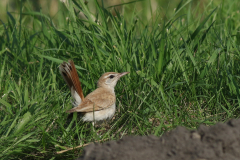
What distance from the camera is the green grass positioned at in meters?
3.67

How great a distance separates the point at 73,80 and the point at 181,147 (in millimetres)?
1939

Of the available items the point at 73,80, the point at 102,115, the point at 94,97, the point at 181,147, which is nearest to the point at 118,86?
the point at 94,97

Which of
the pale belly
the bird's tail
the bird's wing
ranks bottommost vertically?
the pale belly

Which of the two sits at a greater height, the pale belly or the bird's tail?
the bird's tail

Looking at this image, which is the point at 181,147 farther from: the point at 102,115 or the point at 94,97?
the point at 94,97

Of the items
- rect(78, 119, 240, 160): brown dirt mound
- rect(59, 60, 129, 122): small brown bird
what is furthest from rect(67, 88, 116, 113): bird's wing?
rect(78, 119, 240, 160): brown dirt mound

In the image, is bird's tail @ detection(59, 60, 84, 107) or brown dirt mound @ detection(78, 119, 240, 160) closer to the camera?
brown dirt mound @ detection(78, 119, 240, 160)

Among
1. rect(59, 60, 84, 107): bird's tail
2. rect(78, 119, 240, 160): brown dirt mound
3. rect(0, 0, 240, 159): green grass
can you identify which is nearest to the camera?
rect(78, 119, 240, 160): brown dirt mound

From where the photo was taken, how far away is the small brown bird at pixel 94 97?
4.17 m

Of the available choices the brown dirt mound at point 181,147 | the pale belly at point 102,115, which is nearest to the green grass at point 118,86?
the pale belly at point 102,115

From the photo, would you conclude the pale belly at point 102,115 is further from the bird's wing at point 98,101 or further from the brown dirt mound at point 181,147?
the brown dirt mound at point 181,147

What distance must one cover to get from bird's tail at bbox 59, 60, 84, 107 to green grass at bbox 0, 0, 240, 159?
13cm

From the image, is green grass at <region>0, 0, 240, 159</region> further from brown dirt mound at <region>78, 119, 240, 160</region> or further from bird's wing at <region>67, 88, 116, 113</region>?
brown dirt mound at <region>78, 119, 240, 160</region>

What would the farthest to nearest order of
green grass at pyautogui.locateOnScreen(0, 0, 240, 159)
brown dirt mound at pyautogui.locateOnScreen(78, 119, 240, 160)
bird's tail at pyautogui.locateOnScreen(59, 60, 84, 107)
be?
bird's tail at pyautogui.locateOnScreen(59, 60, 84, 107) → green grass at pyautogui.locateOnScreen(0, 0, 240, 159) → brown dirt mound at pyautogui.locateOnScreen(78, 119, 240, 160)
